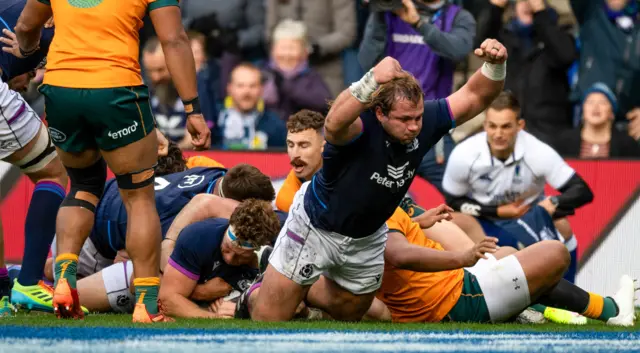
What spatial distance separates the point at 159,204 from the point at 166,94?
12.5ft

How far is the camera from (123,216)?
870cm

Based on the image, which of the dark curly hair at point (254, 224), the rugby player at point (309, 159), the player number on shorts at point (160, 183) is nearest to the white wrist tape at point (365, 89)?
the dark curly hair at point (254, 224)

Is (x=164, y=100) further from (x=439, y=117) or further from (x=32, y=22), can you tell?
(x=439, y=117)

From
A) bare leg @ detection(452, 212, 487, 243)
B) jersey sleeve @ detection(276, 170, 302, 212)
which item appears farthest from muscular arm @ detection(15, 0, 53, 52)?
bare leg @ detection(452, 212, 487, 243)

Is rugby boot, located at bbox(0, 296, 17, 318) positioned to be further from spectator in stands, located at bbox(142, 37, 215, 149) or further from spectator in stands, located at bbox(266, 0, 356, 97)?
spectator in stands, located at bbox(266, 0, 356, 97)

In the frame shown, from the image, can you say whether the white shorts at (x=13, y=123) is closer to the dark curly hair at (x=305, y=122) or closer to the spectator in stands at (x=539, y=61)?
the dark curly hair at (x=305, y=122)

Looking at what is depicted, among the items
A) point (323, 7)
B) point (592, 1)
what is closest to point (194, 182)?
point (323, 7)

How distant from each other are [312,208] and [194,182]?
2221mm

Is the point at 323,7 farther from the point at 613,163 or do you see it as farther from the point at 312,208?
the point at 312,208

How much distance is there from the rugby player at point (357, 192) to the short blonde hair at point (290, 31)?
5329 millimetres

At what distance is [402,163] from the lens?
6926 millimetres

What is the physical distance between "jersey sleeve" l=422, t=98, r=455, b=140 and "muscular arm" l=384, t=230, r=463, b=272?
68 cm

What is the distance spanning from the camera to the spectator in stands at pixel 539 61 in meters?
12.1

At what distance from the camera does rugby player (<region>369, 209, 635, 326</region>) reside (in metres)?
7.37
